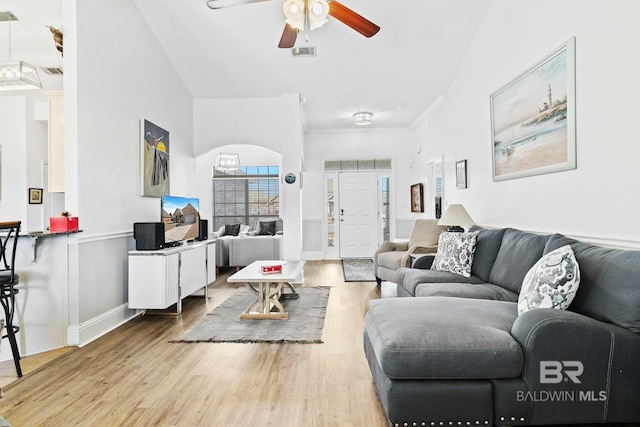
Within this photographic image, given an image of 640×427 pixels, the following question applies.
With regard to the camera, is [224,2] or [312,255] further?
[312,255]

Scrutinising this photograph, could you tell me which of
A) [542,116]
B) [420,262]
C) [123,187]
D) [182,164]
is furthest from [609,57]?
[182,164]

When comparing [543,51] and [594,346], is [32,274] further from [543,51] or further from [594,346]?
[543,51]

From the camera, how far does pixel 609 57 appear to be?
2.38 meters

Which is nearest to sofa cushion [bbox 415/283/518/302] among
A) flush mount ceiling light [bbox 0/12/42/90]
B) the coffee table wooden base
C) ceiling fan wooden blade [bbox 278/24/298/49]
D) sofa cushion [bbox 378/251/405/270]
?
the coffee table wooden base

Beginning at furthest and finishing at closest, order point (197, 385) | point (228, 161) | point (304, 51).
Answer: point (228, 161)
point (304, 51)
point (197, 385)

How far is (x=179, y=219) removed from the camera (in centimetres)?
463

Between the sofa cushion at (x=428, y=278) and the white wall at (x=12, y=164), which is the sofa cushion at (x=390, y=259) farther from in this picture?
the white wall at (x=12, y=164)

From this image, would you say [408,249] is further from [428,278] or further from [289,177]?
[289,177]

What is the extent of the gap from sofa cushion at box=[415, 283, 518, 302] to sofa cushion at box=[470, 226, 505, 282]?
228 millimetres

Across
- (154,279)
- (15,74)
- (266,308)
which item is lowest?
(266,308)

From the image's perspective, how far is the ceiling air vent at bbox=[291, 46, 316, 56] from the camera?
4.82 metres

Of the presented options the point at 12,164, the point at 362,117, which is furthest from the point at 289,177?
the point at 12,164

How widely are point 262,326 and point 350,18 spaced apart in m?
2.70

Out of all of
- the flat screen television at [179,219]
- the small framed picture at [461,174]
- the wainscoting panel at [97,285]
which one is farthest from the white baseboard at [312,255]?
the wainscoting panel at [97,285]
